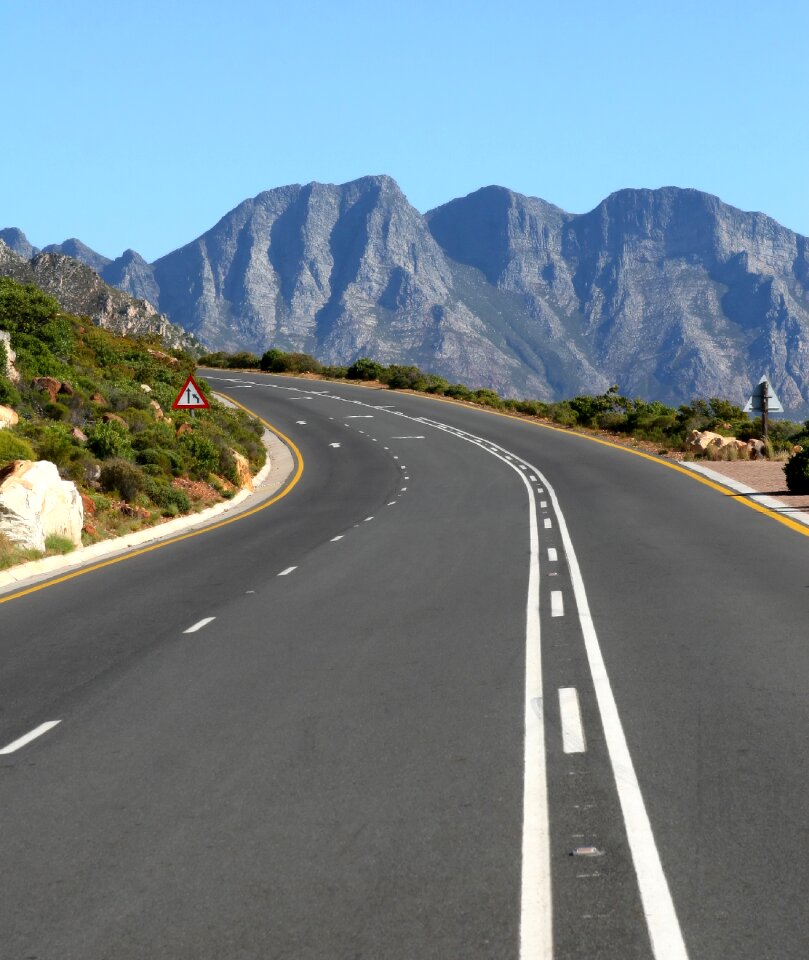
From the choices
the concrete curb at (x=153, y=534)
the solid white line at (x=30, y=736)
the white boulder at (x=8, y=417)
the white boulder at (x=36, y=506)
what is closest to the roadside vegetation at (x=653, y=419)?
the concrete curb at (x=153, y=534)

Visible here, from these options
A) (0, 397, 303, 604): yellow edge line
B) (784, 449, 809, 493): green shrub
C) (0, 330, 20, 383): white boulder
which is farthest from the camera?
(0, 330, 20, 383): white boulder

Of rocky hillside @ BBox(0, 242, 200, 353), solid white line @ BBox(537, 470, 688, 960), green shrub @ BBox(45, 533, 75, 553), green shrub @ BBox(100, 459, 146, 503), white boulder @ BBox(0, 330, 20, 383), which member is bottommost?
green shrub @ BBox(45, 533, 75, 553)

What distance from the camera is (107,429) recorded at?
3034 cm

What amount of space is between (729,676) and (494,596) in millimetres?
5291

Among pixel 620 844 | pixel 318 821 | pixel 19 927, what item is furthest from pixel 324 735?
pixel 19 927

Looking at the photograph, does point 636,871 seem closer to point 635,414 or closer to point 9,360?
point 9,360

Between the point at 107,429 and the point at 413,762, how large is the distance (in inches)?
965

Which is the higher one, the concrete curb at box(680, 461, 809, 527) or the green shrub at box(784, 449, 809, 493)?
the green shrub at box(784, 449, 809, 493)

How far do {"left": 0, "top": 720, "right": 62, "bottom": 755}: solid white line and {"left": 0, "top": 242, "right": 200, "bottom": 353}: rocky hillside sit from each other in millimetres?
93159

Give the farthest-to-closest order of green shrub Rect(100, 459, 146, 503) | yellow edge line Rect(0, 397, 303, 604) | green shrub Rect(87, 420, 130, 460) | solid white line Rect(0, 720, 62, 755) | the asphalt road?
green shrub Rect(87, 420, 130, 460) → green shrub Rect(100, 459, 146, 503) → yellow edge line Rect(0, 397, 303, 604) → solid white line Rect(0, 720, 62, 755) → the asphalt road

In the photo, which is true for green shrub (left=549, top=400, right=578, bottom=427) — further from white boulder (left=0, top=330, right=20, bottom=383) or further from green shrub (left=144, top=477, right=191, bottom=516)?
green shrub (left=144, top=477, right=191, bottom=516)

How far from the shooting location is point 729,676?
9.50 metres

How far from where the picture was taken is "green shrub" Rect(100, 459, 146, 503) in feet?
87.7

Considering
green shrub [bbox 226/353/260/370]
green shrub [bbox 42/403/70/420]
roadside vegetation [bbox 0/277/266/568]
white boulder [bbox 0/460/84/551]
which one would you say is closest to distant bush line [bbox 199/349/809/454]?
roadside vegetation [bbox 0/277/266/568]
